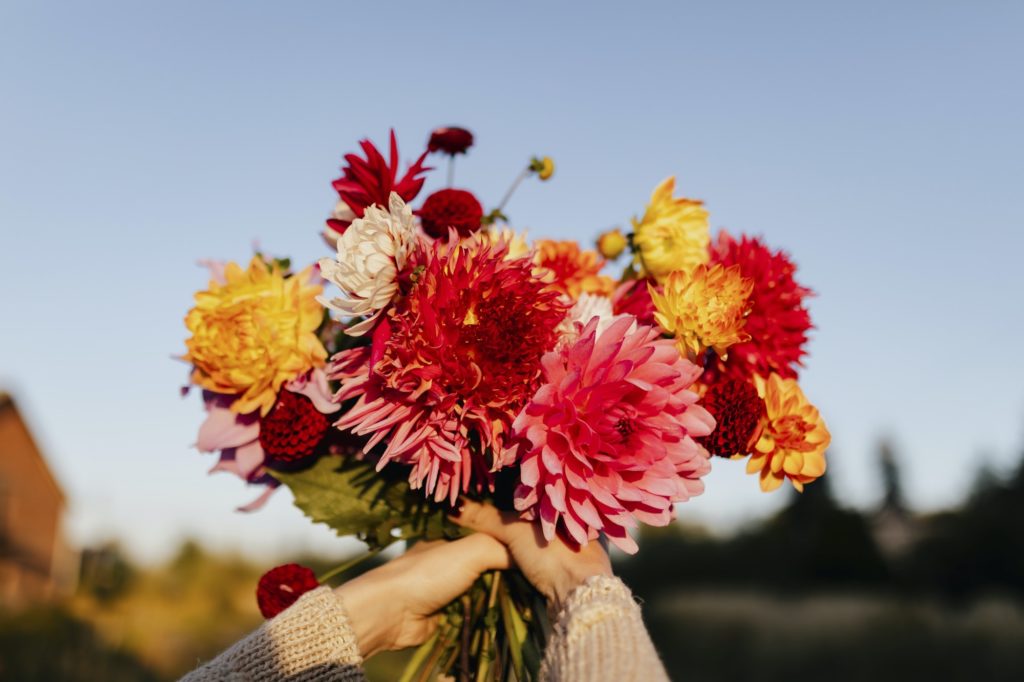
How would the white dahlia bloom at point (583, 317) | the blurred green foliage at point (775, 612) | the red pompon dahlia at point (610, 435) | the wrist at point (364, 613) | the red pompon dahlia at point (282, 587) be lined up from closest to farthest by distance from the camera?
the red pompon dahlia at point (610, 435), the white dahlia bloom at point (583, 317), the wrist at point (364, 613), the red pompon dahlia at point (282, 587), the blurred green foliage at point (775, 612)

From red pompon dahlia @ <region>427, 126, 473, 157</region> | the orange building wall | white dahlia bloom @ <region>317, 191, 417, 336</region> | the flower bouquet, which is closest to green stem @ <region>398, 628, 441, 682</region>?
the flower bouquet

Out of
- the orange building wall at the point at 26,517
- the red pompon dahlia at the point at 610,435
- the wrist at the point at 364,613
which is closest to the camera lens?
the red pompon dahlia at the point at 610,435

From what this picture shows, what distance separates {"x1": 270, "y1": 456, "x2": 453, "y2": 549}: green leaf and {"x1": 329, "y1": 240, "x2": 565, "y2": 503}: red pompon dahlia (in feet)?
0.74

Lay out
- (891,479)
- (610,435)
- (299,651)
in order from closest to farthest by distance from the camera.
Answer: (610,435) < (299,651) < (891,479)

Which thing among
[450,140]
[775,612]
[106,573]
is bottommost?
[775,612]

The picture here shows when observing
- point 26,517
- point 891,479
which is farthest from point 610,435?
point 891,479

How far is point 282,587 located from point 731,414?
3.09 ft

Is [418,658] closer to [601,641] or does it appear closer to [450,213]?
[601,641]

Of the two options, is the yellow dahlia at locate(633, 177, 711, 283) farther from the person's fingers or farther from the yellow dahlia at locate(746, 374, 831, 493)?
the person's fingers

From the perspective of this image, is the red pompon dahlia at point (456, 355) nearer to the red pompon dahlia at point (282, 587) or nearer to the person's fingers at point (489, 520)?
the person's fingers at point (489, 520)

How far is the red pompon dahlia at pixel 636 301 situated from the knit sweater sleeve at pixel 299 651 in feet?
2.56

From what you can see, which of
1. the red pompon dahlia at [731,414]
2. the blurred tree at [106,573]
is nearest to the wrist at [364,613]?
the red pompon dahlia at [731,414]

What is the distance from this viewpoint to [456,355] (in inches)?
53.1

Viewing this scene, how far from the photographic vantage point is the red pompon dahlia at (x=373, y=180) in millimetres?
1428
